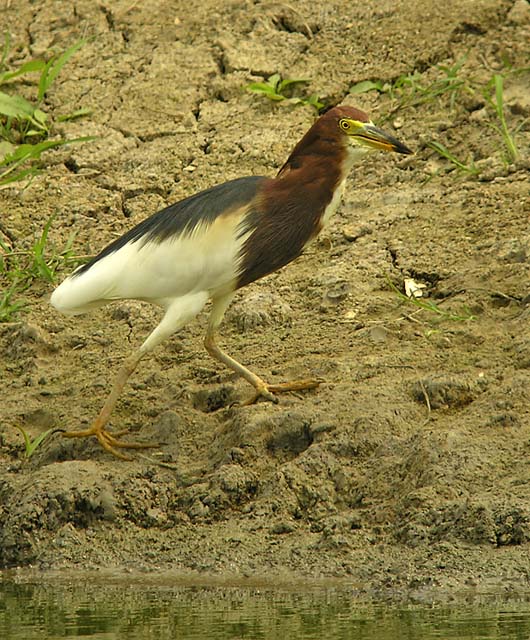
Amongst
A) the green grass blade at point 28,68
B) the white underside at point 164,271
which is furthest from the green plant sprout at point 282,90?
the white underside at point 164,271

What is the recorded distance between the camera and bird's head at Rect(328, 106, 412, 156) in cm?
629

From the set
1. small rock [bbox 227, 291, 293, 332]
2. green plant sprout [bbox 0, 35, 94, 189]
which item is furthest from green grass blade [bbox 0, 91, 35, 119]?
small rock [bbox 227, 291, 293, 332]

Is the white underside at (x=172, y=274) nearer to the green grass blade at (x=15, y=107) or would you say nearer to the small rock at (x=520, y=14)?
the green grass blade at (x=15, y=107)

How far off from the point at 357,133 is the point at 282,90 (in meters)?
2.58

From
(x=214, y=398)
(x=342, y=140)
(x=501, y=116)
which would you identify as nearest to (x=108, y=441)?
(x=214, y=398)

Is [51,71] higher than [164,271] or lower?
higher

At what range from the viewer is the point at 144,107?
877cm

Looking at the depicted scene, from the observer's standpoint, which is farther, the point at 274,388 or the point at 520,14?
the point at 520,14

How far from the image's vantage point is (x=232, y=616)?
16.4 feet

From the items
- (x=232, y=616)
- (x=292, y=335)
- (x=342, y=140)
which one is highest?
(x=342, y=140)

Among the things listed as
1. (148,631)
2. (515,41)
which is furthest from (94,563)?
(515,41)

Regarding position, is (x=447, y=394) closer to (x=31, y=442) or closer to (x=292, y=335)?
(x=292, y=335)

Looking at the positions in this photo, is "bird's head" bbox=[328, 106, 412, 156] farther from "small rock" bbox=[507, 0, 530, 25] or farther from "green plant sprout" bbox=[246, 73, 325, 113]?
"small rock" bbox=[507, 0, 530, 25]

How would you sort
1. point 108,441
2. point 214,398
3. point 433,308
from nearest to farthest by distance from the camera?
point 108,441, point 214,398, point 433,308
